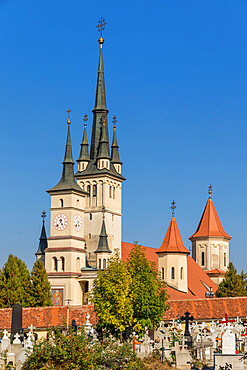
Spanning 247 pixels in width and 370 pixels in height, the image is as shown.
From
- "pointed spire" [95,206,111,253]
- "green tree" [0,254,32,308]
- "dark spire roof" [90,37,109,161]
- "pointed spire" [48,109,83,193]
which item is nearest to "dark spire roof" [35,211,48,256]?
"pointed spire" [48,109,83,193]

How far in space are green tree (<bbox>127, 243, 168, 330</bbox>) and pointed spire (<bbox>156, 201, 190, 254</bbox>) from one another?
137 ft

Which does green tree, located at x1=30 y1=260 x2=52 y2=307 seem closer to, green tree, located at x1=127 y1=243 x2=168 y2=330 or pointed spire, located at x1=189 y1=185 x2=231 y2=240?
green tree, located at x1=127 y1=243 x2=168 y2=330

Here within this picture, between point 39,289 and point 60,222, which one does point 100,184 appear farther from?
point 39,289

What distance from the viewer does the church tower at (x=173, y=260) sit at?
79.4 meters

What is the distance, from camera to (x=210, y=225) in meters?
104

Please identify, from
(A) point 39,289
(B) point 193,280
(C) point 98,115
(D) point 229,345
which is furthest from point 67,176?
(D) point 229,345

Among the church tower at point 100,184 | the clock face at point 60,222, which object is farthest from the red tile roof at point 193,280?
the clock face at point 60,222

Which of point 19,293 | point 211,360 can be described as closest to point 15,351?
point 211,360

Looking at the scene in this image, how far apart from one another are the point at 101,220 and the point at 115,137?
11.1 meters

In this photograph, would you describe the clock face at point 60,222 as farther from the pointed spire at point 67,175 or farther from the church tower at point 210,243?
the church tower at point 210,243

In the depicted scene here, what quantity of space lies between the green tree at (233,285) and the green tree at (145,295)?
3180cm

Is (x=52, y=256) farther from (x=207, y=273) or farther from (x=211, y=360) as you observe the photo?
(x=211, y=360)

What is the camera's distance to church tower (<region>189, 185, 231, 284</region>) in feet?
335

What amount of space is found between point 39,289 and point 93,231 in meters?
22.0
